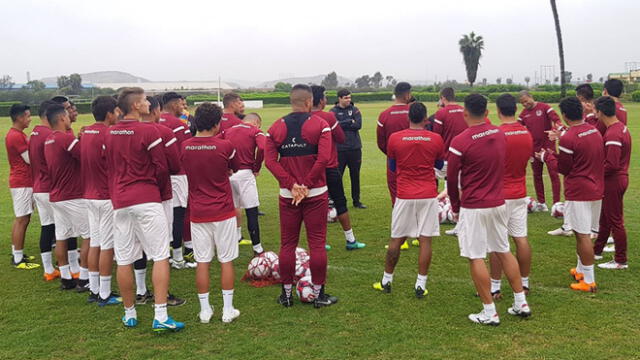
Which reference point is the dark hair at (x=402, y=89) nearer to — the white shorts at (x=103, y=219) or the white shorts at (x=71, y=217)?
the white shorts at (x=103, y=219)

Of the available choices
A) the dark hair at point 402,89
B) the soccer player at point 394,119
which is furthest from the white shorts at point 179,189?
the dark hair at point 402,89

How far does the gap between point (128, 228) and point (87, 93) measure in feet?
320

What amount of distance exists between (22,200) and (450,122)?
6836 mm

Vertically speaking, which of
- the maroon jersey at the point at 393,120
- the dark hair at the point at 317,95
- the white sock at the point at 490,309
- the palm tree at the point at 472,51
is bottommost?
the white sock at the point at 490,309

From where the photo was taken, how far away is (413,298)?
19.8 feet

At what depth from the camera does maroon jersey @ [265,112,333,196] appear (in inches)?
216

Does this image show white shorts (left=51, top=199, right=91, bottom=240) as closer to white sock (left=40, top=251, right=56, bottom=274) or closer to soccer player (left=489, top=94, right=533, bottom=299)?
white sock (left=40, top=251, right=56, bottom=274)

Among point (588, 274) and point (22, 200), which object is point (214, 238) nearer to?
point (22, 200)

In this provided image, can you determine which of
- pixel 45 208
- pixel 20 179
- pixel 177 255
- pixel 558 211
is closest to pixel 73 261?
pixel 45 208

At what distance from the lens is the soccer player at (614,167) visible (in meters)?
6.38

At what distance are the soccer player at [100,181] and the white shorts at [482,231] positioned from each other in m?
4.03

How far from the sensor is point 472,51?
90.6 m

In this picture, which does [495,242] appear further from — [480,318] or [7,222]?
[7,222]

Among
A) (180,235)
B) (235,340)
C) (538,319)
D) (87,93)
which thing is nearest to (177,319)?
(235,340)
